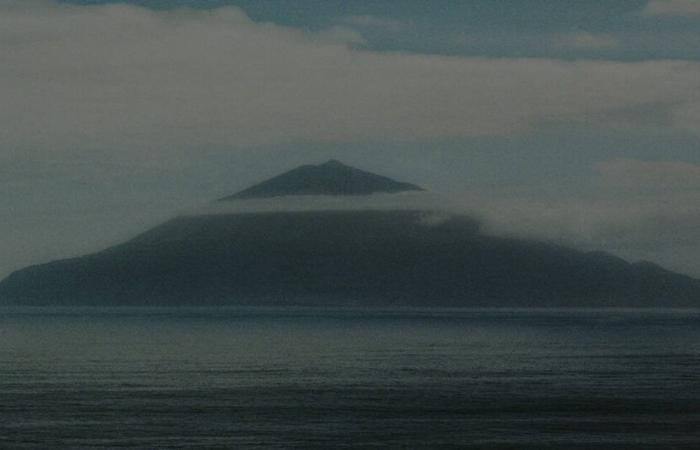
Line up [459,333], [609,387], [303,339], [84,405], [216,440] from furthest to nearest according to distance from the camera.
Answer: [459,333], [303,339], [609,387], [84,405], [216,440]

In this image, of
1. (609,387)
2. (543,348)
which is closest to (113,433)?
(609,387)

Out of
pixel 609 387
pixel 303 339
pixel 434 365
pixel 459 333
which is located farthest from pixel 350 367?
pixel 459 333

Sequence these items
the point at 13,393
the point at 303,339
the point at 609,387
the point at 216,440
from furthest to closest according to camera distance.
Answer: the point at 303,339 < the point at 609,387 < the point at 13,393 < the point at 216,440

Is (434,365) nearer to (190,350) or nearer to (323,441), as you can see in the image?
(190,350)

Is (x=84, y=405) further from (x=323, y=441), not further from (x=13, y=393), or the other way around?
(x=323, y=441)

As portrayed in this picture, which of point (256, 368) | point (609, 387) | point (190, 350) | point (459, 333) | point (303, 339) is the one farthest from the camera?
point (459, 333)

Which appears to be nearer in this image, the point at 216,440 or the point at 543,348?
the point at 216,440

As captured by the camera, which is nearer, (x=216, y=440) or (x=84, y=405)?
(x=216, y=440)

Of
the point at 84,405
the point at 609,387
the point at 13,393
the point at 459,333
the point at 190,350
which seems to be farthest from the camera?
the point at 459,333

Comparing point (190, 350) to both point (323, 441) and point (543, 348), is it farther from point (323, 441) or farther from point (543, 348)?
point (323, 441)
